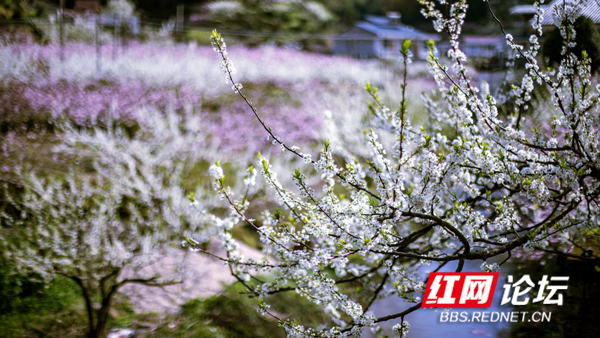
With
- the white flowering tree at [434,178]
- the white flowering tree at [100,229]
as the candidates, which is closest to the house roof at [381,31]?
the white flowering tree at [100,229]

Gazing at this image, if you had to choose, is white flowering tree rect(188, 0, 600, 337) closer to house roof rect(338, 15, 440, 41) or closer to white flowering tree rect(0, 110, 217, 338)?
white flowering tree rect(0, 110, 217, 338)

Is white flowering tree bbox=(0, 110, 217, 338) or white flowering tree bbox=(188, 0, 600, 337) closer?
white flowering tree bbox=(188, 0, 600, 337)

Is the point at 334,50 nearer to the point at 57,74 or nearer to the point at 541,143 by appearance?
the point at 57,74

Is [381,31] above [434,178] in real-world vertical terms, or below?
above

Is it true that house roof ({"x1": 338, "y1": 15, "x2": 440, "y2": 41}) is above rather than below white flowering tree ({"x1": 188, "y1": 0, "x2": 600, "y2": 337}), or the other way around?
above

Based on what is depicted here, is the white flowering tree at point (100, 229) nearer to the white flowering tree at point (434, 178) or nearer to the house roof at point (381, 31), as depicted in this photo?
the white flowering tree at point (434, 178)

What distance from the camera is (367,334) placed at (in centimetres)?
327

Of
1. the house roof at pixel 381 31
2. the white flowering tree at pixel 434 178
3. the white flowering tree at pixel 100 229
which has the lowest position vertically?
the white flowering tree at pixel 100 229

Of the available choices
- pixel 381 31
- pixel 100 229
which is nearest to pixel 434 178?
pixel 100 229

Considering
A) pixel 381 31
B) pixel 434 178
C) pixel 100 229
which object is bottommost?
pixel 100 229

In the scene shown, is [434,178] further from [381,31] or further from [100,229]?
[381,31]

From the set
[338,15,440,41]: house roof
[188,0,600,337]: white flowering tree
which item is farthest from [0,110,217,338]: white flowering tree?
[338,15,440,41]: house roof

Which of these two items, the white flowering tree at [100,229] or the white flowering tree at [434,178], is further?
the white flowering tree at [100,229]

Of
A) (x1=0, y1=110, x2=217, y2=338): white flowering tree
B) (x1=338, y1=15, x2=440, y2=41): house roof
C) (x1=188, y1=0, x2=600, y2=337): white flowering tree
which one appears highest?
(x1=338, y1=15, x2=440, y2=41): house roof
